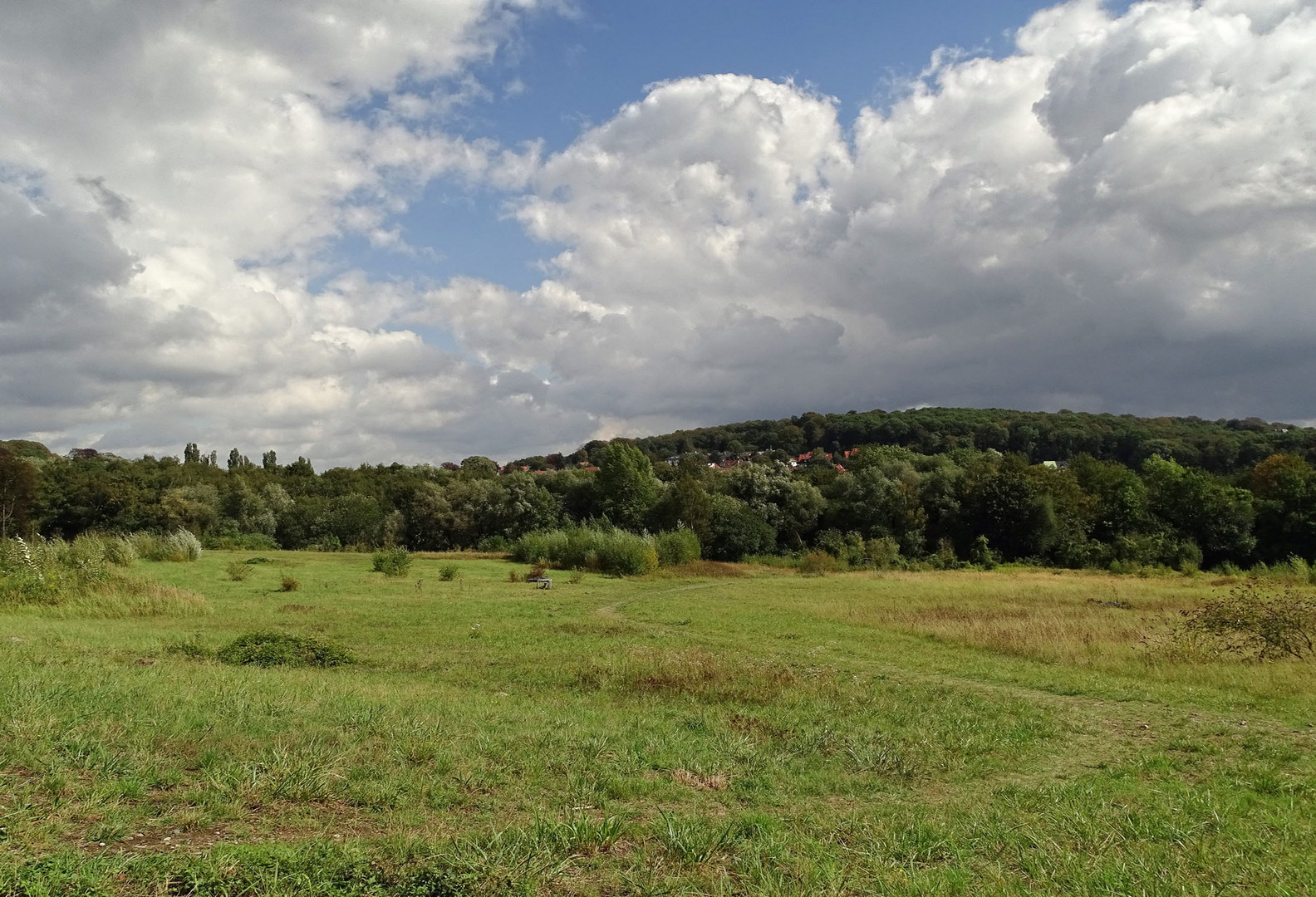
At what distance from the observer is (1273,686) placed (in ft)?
48.0

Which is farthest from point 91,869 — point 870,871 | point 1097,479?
point 1097,479

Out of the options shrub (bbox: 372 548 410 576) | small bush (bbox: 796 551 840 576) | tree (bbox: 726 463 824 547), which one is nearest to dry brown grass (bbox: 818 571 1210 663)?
small bush (bbox: 796 551 840 576)

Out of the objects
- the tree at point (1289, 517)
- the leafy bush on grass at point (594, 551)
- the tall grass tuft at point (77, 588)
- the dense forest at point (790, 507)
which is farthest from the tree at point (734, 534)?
the tall grass tuft at point (77, 588)

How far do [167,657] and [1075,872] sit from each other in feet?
46.4

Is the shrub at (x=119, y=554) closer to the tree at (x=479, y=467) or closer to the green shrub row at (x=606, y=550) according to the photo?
the green shrub row at (x=606, y=550)

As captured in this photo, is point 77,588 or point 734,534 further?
point 734,534

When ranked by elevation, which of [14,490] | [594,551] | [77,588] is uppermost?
[14,490]

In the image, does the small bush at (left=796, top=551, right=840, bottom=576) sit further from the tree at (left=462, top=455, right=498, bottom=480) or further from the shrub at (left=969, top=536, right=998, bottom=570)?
the tree at (left=462, top=455, right=498, bottom=480)

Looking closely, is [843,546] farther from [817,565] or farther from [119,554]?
[119,554]

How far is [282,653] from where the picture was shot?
14.5 metres

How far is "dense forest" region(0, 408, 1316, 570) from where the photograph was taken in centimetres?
6069

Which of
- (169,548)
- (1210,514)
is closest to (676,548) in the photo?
(169,548)

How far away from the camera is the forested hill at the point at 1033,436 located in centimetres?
10094

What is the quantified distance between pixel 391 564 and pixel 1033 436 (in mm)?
107726
